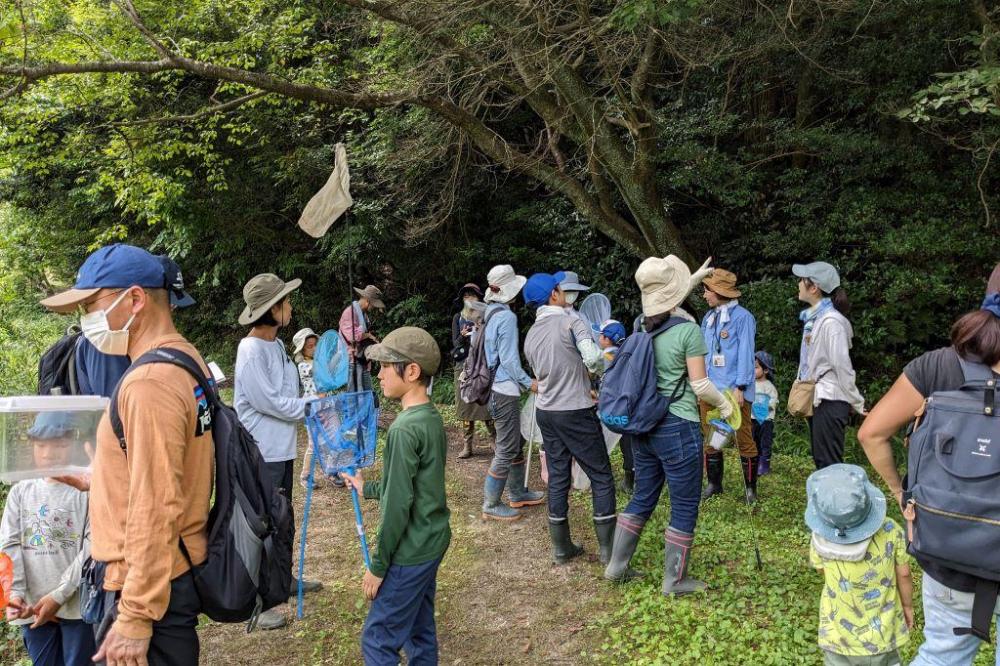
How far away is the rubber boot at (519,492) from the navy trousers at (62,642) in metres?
3.85

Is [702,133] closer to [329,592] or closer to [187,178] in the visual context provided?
[329,592]

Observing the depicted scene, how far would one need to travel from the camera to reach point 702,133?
9.65 m

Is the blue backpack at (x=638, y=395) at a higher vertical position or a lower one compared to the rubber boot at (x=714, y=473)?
higher

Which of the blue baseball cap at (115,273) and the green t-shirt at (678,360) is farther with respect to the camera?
the green t-shirt at (678,360)

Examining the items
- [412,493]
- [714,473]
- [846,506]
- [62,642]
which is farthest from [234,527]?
[714,473]

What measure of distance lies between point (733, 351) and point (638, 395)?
6.63ft

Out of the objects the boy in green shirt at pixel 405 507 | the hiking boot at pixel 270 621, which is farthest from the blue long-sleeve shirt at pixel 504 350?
the boy in green shirt at pixel 405 507

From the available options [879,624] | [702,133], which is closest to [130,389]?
[879,624]

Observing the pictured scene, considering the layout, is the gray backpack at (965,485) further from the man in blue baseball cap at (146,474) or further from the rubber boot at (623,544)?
the man in blue baseball cap at (146,474)

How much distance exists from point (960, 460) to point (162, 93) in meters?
13.7

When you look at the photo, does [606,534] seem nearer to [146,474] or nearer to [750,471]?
[750,471]

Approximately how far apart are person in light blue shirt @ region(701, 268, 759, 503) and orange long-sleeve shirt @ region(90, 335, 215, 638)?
14.3 feet

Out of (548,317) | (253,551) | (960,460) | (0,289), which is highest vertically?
(0,289)

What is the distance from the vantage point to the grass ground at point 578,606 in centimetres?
388
